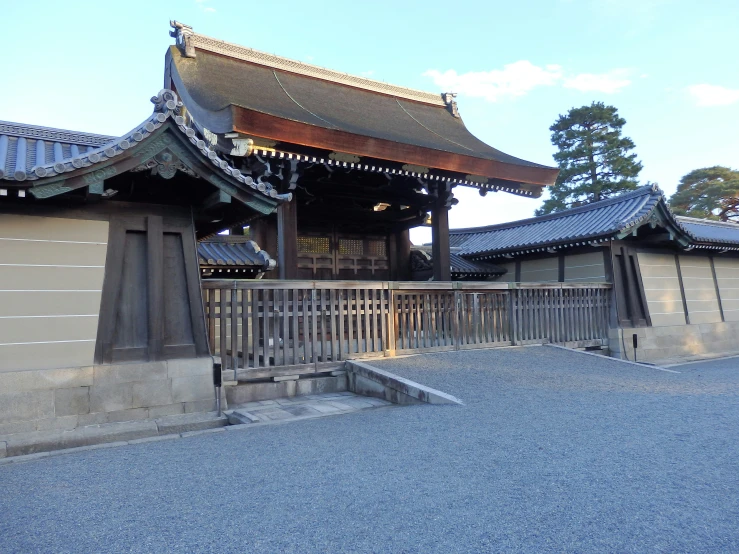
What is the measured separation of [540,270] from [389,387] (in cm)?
836

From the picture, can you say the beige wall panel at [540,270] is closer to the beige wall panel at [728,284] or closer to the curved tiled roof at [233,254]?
the beige wall panel at [728,284]

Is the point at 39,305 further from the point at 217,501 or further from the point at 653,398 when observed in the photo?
the point at 653,398

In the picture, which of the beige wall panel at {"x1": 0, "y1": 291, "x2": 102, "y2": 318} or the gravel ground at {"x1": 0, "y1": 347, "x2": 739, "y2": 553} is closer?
the gravel ground at {"x1": 0, "y1": 347, "x2": 739, "y2": 553}

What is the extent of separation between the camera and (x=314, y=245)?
11.5 m

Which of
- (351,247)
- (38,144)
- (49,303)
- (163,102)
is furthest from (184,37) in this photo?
(49,303)

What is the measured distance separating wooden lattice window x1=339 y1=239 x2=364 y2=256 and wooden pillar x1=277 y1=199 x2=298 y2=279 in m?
2.89

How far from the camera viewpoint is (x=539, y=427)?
4590mm

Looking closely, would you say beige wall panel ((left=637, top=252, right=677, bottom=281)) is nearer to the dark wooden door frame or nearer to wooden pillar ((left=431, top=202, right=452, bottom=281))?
wooden pillar ((left=431, top=202, right=452, bottom=281))

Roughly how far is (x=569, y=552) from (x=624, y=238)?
1088 centimetres

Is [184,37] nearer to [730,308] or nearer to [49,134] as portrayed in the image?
[49,134]

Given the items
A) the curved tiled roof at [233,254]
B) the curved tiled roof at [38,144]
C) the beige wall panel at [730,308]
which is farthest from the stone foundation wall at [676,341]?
the curved tiled roof at [38,144]

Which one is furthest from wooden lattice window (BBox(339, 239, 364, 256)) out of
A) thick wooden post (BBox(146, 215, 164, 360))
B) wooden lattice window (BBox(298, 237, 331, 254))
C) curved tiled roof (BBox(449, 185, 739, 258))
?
thick wooden post (BBox(146, 215, 164, 360))

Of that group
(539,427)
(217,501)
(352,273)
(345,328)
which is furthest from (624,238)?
(217,501)

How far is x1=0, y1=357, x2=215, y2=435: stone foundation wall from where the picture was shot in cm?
515
